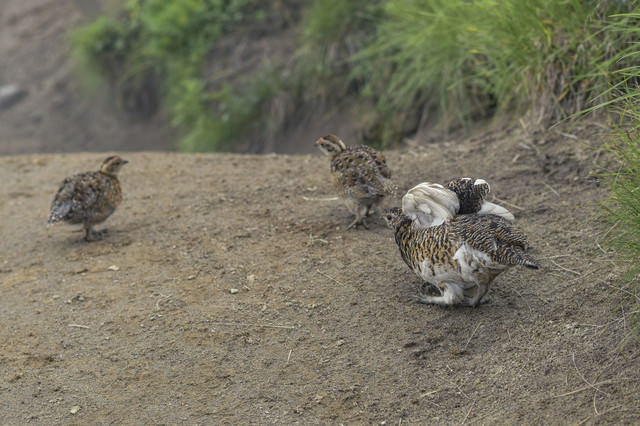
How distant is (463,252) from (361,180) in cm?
168

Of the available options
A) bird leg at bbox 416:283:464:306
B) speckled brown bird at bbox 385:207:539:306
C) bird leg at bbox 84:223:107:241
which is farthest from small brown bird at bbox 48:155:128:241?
bird leg at bbox 416:283:464:306

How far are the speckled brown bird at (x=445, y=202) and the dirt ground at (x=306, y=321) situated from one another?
0.54 metres

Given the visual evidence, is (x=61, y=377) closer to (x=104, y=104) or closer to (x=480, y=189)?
(x=480, y=189)

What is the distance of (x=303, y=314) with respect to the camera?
4.23 m

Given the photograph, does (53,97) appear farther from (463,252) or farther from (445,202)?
(463,252)

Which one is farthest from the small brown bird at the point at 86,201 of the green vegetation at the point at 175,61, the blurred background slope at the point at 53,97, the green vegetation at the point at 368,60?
the blurred background slope at the point at 53,97

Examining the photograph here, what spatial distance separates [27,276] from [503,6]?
471 cm

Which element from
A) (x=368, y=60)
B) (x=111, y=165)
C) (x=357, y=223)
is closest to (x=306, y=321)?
(x=357, y=223)

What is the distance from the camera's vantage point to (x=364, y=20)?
9.65 meters

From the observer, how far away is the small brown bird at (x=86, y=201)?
5.61 m

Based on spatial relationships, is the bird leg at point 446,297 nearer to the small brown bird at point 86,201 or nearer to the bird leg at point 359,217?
the bird leg at point 359,217

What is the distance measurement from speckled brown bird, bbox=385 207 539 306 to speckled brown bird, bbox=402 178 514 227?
0.06m

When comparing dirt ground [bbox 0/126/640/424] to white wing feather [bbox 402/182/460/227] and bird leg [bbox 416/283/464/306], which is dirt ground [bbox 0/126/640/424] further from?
white wing feather [bbox 402/182/460/227]

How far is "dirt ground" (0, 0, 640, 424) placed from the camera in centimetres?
340
